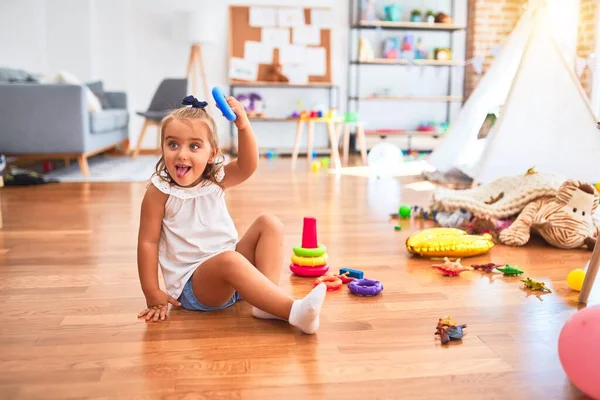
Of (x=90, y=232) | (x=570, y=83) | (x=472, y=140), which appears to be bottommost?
(x=90, y=232)

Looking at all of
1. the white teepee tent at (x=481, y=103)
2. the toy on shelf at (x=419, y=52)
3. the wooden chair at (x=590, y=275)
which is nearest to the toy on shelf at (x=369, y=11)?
the toy on shelf at (x=419, y=52)

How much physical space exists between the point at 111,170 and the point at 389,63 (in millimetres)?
2823

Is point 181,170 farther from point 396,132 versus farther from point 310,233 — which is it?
point 396,132

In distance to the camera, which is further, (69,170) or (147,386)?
(69,170)

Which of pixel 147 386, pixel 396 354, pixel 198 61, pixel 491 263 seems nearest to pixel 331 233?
pixel 491 263

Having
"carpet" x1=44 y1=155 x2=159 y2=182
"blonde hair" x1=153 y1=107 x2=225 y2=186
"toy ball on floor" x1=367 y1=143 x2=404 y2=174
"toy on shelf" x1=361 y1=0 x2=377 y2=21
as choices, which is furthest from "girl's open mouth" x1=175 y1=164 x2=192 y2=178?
"toy on shelf" x1=361 y1=0 x2=377 y2=21

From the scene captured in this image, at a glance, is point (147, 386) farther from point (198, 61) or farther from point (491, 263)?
point (198, 61)

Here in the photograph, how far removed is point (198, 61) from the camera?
5723 mm

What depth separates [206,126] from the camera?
1393mm

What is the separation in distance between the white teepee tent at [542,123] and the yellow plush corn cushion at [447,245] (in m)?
1.24

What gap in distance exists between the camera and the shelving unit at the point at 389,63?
5.64 meters

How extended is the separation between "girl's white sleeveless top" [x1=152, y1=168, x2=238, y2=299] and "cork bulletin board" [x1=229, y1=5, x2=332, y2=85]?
441 cm

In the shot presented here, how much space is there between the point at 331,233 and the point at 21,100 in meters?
2.53

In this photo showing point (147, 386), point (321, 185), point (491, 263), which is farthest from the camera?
point (321, 185)
